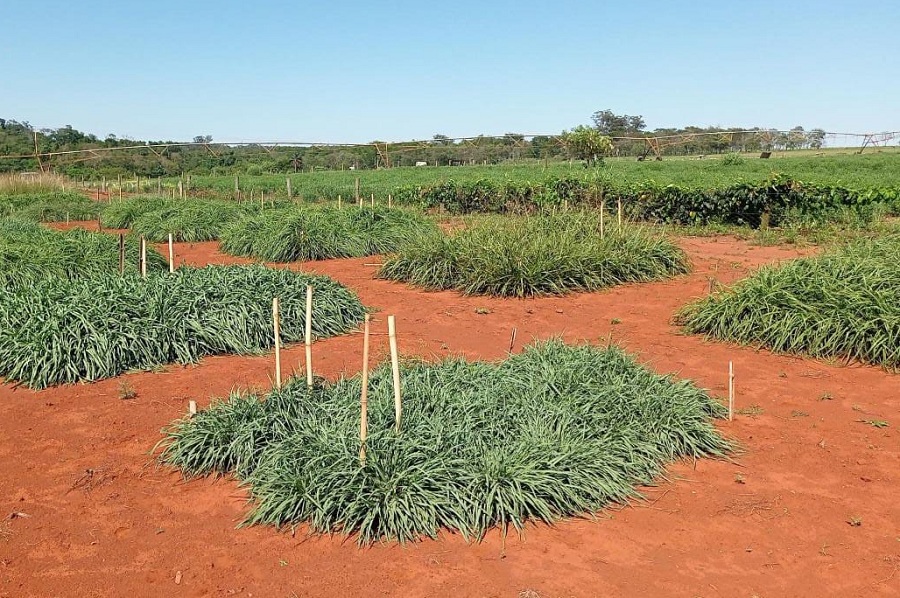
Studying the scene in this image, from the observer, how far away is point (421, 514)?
354cm

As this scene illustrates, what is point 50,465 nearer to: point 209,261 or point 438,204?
point 209,261

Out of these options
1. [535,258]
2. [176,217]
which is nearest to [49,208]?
[176,217]

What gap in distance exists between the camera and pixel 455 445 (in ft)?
12.9

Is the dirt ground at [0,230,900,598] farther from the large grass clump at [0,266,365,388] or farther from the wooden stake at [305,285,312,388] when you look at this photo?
the wooden stake at [305,285,312,388]

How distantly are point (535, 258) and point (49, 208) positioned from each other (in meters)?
15.7

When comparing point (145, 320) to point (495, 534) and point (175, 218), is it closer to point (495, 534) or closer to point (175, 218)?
point (495, 534)

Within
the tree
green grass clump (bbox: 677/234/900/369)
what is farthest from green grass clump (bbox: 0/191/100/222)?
the tree

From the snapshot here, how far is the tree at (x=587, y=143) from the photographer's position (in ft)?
130

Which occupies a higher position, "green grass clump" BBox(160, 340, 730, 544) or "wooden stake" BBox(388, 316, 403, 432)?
"wooden stake" BBox(388, 316, 403, 432)

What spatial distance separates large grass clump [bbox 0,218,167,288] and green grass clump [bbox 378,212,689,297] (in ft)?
11.5

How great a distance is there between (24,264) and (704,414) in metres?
8.03

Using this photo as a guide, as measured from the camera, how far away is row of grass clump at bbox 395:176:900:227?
1386 cm

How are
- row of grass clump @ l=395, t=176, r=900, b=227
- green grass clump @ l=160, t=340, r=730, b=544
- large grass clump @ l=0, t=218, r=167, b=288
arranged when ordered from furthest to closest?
row of grass clump @ l=395, t=176, r=900, b=227 → large grass clump @ l=0, t=218, r=167, b=288 → green grass clump @ l=160, t=340, r=730, b=544

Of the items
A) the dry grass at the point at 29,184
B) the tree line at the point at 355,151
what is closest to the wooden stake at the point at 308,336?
the dry grass at the point at 29,184
